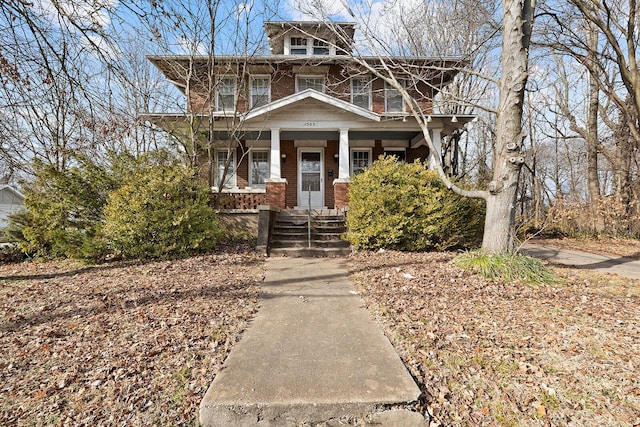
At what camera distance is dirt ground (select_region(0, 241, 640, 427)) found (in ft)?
7.00

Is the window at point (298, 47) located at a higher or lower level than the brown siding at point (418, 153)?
higher

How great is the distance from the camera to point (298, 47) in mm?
13898

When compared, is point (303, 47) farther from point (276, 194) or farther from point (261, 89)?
point (276, 194)

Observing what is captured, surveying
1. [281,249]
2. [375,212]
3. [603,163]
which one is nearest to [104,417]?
[281,249]

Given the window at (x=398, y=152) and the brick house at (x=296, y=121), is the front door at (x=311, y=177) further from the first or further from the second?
the window at (x=398, y=152)

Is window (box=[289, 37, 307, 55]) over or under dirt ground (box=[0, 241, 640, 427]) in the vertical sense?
over

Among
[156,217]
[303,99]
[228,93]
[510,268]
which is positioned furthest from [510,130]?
[228,93]

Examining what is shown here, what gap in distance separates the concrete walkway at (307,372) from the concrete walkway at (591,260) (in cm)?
601

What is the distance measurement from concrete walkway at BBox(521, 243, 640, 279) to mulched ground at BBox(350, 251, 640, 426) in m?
1.62

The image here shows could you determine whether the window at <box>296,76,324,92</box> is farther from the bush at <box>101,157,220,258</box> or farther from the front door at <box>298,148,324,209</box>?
the bush at <box>101,157,220,258</box>

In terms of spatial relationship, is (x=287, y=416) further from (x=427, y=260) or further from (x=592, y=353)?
(x=427, y=260)

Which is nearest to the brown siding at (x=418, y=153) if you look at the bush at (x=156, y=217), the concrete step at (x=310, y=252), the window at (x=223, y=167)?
the concrete step at (x=310, y=252)

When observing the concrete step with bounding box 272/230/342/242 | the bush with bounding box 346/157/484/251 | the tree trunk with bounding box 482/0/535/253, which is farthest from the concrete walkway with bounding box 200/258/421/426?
the concrete step with bounding box 272/230/342/242

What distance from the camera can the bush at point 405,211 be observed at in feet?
24.6
